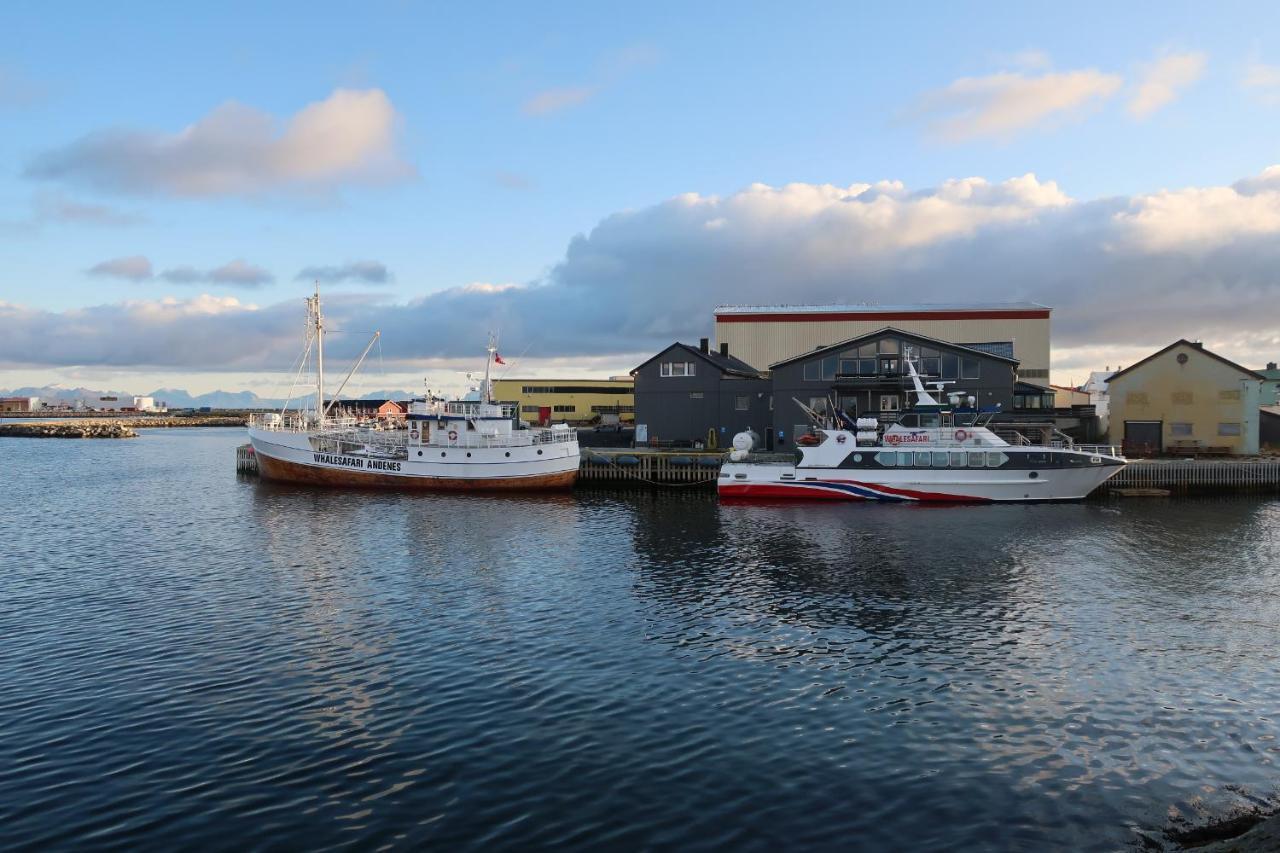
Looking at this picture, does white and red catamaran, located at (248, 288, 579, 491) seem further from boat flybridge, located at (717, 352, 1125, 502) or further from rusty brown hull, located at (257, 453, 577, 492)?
boat flybridge, located at (717, 352, 1125, 502)

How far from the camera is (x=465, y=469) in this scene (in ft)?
176

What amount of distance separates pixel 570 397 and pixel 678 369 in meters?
36.0

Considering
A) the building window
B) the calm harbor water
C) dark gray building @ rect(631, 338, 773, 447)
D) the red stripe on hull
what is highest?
the building window

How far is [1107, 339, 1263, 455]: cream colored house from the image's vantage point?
5875 cm

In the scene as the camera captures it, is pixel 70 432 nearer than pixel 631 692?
No

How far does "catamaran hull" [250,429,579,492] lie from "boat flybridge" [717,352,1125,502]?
1174cm

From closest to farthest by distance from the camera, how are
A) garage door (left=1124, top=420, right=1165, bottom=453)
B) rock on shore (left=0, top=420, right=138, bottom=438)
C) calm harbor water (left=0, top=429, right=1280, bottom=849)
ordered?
1. calm harbor water (left=0, top=429, right=1280, bottom=849)
2. garage door (left=1124, top=420, right=1165, bottom=453)
3. rock on shore (left=0, top=420, right=138, bottom=438)

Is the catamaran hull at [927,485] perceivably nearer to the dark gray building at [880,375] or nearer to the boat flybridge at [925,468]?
the boat flybridge at [925,468]

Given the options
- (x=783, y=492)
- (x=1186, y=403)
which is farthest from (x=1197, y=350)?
(x=783, y=492)

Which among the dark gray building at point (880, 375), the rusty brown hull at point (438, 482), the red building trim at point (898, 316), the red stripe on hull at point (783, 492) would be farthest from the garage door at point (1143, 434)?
the rusty brown hull at point (438, 482)

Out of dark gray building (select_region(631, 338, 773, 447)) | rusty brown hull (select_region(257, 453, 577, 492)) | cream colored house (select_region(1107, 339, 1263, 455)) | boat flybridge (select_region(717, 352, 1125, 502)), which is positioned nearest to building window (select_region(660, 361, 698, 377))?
dark gray building (select_region(631, 338, 773, 447))

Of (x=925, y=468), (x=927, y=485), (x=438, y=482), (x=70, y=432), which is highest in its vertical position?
(x=70, y=432)

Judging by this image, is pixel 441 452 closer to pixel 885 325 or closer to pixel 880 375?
pixel 880 375

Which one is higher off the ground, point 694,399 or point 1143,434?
point 694,399
